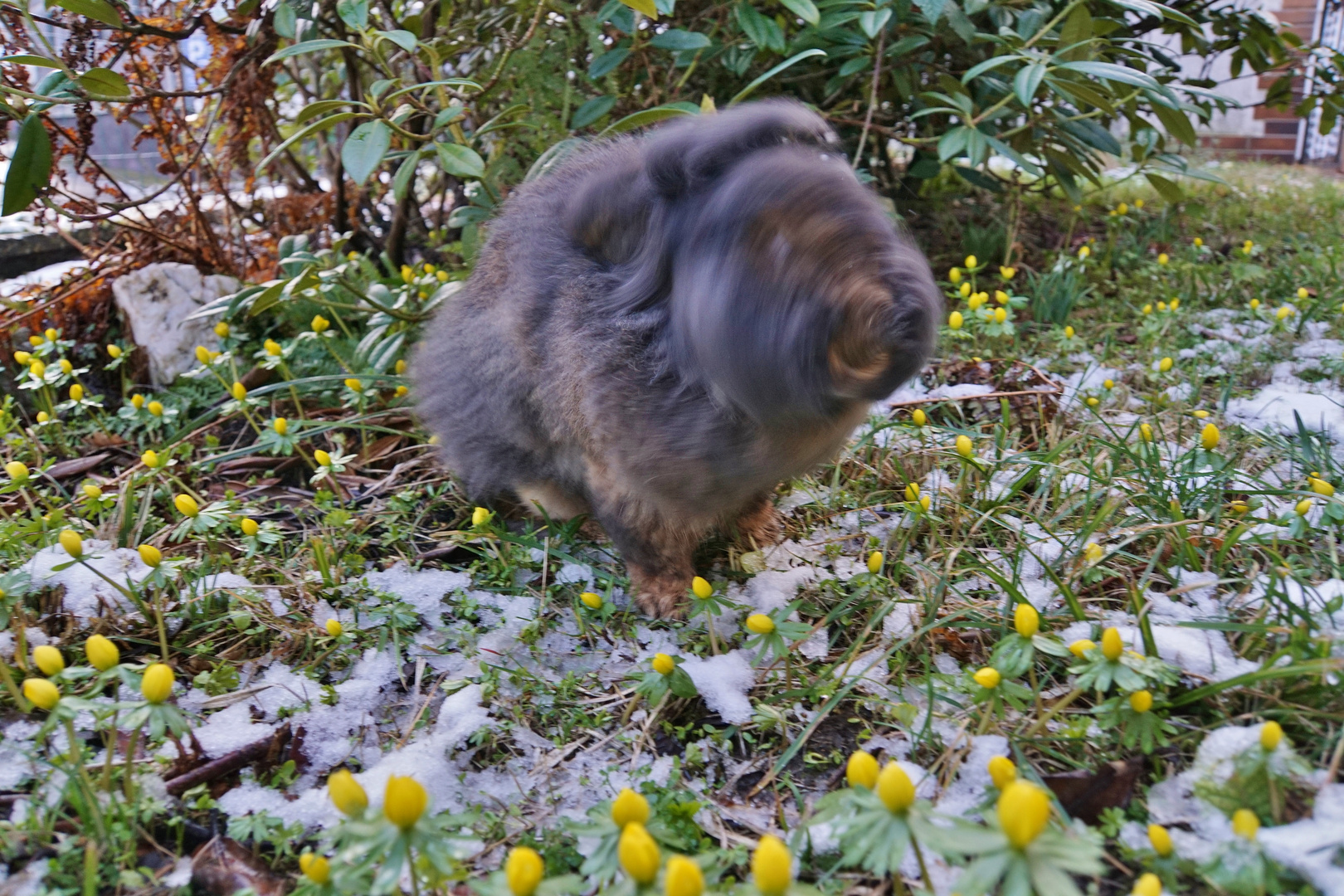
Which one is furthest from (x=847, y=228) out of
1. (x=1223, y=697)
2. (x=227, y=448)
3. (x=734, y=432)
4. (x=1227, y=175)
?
Result: (x=1227, y=175)

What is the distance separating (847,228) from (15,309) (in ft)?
11.2

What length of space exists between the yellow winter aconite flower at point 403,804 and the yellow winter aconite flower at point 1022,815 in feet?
2.28

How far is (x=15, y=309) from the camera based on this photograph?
354cm

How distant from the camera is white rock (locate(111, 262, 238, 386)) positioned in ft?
11.9

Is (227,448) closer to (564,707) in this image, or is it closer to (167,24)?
(167,24)

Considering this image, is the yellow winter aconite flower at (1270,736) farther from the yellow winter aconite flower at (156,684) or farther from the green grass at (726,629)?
the yellow winter aconite flower at (156,684)

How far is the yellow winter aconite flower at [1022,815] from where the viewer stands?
1042mm

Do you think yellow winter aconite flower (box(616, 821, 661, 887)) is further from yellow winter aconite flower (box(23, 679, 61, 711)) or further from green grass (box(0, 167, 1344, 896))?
yellow winter aconite flower (box(23, 679, 61, 711))

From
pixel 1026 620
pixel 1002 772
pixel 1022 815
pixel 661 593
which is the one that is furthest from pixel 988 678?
pixel 661 593

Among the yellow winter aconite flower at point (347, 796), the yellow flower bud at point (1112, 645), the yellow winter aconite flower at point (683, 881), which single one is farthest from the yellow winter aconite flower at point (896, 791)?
the yellow winter aconite flower at point (347, 796)

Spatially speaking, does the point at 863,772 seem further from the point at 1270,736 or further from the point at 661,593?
the point at 661,593

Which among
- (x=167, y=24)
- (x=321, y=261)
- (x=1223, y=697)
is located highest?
(x=167, y=24)

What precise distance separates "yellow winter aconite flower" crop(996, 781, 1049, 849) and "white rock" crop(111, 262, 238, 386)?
3485 millimetres

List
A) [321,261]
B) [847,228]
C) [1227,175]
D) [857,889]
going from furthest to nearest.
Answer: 1. [1227,175]
2. [321,261]
3. [847,228]
4. [857,889]
